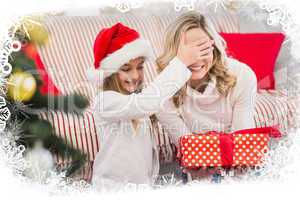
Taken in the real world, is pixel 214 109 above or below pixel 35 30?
below

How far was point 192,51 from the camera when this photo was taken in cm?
131

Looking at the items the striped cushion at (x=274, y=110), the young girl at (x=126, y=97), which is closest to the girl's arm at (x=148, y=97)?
the young girl at (x=126, y=97)

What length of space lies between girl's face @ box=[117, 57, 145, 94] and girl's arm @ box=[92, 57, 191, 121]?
2 cm

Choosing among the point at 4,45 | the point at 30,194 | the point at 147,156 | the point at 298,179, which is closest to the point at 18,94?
the point at 4,45

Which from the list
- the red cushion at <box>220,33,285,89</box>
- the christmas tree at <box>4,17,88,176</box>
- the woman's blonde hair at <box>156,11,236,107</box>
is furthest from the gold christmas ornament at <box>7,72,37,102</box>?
the red cushion at <box>220,33,285,89</box>

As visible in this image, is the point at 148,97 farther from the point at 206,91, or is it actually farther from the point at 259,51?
the point at 259,51

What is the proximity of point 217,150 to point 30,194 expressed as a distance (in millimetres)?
464

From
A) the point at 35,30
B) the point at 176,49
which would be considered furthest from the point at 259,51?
the point at 35,30

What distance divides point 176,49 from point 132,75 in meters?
0.12

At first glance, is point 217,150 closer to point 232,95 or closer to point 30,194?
point 232,95

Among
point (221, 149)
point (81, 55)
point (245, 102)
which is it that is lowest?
point (221, 149)

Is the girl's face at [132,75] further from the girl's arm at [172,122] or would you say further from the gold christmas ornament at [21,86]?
the gold christmas ornament at [21,86]

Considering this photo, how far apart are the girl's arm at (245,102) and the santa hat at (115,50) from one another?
248 mm

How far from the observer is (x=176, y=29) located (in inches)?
52.4
